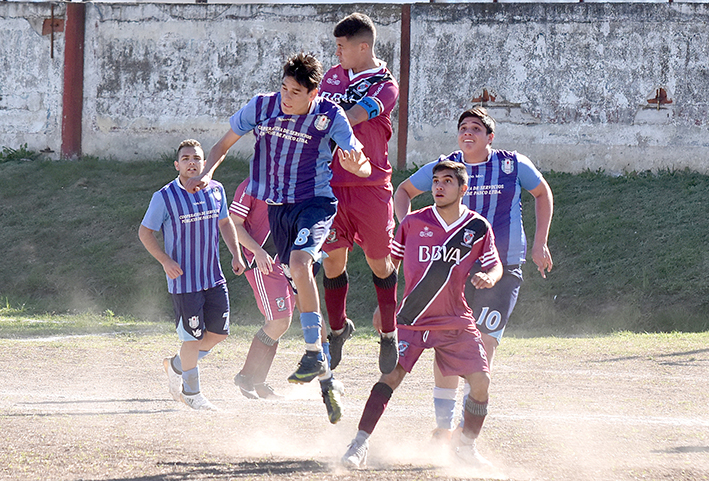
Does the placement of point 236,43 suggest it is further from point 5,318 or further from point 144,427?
point 144,427

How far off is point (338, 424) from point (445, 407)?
39.2 inches

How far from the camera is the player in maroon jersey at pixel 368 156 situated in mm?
6062

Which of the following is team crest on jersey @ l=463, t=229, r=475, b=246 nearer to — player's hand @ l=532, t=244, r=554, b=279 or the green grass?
player's hand @ l=532, t=244, r=554, b=279

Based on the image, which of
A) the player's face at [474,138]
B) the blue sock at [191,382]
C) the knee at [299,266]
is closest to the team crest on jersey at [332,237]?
the knee at [299,266]

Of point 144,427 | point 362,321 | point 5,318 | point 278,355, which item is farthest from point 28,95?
point 144,427

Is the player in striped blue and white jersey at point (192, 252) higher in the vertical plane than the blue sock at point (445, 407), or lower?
higher

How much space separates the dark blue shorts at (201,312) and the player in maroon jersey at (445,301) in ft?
6.79

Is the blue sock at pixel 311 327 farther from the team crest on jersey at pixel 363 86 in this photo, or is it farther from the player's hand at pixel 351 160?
the team crest on jersey at pixel 363 86

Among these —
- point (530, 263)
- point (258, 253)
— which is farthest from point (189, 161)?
point (530, 263)

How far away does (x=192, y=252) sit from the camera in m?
6.86

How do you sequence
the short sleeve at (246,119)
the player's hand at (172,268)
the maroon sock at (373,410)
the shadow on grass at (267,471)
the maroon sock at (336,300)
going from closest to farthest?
the shadow on grass at (267,471), the maroon sock at (373,410), the short sleeve at (246,119), the maroon sock at (336,300), the player's hand at (172,268)

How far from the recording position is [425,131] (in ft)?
58.6

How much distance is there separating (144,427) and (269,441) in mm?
985

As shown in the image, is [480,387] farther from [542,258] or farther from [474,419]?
[542,258]
